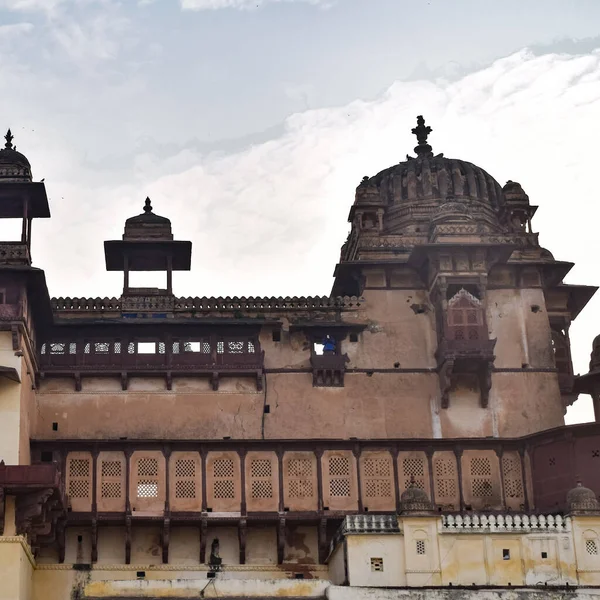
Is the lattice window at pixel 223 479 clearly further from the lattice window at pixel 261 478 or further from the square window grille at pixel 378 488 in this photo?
the square window grille at pixel 378 488

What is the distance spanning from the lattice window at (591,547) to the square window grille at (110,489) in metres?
11.8

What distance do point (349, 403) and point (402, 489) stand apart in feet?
10.1

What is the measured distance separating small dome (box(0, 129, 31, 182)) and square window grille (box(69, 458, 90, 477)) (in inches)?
294

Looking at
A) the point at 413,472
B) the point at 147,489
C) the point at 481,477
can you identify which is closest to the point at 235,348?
the point at 147,489

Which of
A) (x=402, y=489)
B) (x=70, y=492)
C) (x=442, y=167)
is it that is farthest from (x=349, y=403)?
(x=442, y=167)

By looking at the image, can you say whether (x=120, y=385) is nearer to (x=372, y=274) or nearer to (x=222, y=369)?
(x=222, y=369)

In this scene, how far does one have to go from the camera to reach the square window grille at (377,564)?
28469 millimetres

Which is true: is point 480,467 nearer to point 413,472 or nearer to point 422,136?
point 413,472

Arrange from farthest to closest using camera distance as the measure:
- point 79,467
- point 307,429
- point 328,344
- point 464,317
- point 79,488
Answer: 1. point 328,344
2. point 464,317
3. point 307,429
4. point 79,467
5. point 79,488

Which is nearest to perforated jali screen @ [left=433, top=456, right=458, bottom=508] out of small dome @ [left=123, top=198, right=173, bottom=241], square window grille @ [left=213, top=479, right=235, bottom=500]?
square window grille @ [left=213, top=479, right=235, bottom=500]

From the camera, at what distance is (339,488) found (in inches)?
1276

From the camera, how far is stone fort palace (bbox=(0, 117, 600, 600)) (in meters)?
28.6

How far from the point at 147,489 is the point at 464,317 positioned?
1010 cm

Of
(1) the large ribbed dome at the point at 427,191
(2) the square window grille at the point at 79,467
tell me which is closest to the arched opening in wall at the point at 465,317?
(1) the large ribbed dome at the point at 427,191
